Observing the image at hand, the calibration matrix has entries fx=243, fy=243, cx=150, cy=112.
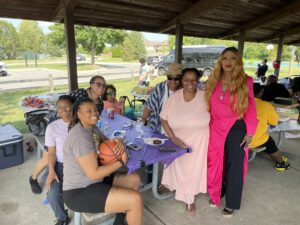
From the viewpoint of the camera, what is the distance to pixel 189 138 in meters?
2.49

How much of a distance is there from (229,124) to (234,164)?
44cm

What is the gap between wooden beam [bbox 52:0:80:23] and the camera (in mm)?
4031

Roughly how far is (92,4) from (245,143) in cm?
358

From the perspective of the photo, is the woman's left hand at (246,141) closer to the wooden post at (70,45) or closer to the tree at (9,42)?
the wooden post at (70,45)

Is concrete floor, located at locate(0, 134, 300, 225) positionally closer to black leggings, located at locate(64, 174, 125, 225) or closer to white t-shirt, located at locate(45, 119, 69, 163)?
white t-shirt, located at locate(45, 119, 69, 163)

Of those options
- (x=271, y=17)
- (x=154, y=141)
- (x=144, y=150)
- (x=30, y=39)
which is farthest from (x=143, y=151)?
(x=30, y=39)

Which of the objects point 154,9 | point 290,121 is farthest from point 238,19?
point 290,121

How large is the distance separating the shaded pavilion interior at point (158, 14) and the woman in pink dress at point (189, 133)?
268cm

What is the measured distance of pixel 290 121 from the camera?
3617 mm

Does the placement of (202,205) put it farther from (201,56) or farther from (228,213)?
(201,56)

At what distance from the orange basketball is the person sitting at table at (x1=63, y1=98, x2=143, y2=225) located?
0.03 meters

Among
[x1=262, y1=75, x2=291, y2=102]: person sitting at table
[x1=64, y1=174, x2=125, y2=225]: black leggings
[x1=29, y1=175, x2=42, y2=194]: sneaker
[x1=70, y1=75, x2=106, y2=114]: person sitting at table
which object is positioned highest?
[x1=70, y1=75, x2=106, y2=114]: person sitting at table

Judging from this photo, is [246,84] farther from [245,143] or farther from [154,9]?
[154,9]

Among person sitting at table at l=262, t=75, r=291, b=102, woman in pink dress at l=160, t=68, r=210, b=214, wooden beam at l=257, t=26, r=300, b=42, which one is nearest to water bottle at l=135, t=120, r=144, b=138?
woman in pink dress at l=160, t=68, r=210, b=214
